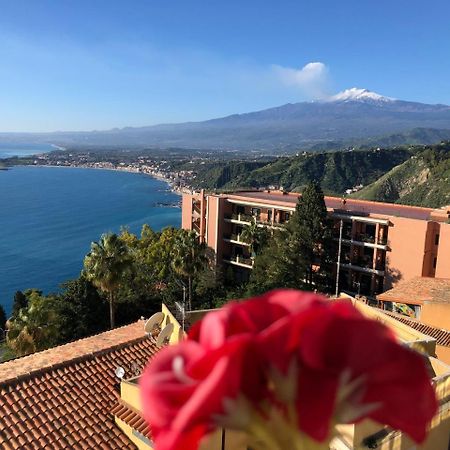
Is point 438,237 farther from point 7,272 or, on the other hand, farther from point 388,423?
point 7,272

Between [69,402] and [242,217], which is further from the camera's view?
[242,217]

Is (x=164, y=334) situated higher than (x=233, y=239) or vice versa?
(x=164, y=334)

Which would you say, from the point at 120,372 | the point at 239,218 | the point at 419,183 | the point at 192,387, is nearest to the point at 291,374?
the point at 192,387

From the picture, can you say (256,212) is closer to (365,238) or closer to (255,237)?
(255,237)

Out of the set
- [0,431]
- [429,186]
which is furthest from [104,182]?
[0,431]

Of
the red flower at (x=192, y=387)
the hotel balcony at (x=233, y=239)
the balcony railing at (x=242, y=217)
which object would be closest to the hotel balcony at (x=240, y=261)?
the hotel balcony at (x=233, y=239)

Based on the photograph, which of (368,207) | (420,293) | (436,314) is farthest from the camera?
(368,207)

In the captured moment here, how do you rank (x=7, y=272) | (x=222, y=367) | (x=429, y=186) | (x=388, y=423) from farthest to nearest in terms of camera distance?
(x=429, y=186), (x=7, y=272), (x=388, y=423), (x=222, y=367)

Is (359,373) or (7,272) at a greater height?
(359,373)
